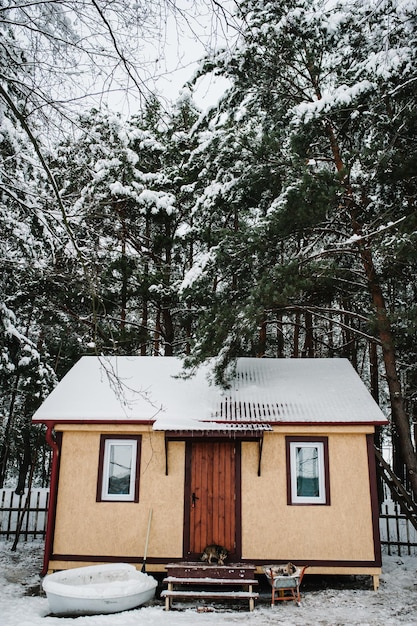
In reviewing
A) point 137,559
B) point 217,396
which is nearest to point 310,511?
point 217,396

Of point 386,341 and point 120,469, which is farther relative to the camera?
point 386,341

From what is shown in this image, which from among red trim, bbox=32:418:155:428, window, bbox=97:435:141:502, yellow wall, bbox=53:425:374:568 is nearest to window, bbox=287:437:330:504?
yellow wall, bbox=53:425:374:568

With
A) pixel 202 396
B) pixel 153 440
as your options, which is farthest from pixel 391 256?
pixel 153 440

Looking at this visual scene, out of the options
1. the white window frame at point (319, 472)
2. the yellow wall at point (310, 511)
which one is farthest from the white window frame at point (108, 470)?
the white window frame at point (319, 472)

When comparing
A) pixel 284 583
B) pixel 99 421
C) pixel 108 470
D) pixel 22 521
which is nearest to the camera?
pixel 284 583

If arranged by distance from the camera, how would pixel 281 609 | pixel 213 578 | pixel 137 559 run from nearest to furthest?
pixel 281 609, pixel 213 578, pixel 137 559

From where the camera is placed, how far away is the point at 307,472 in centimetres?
882

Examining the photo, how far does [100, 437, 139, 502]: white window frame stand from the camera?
881cm

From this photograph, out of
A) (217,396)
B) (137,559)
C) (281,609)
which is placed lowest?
(281,609)

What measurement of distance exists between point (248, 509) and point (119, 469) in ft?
7.98

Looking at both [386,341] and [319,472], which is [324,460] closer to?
[319,472]

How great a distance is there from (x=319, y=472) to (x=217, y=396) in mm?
2424

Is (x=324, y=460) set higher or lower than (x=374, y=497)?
higher

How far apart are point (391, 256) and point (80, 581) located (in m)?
7.46
